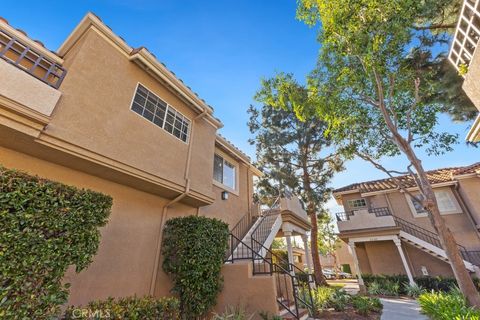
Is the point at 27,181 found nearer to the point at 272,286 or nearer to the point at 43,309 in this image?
the point at 43,309

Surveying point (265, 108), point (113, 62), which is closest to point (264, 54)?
point (113, 62)

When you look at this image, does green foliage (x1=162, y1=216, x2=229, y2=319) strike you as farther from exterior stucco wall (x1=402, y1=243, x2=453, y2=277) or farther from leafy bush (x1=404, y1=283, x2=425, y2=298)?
exterior stucco wall (x1=402, y1=243, x2=453, y2=277)

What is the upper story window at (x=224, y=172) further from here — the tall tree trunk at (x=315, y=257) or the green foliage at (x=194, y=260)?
the tall tree trunk at (x=315, y=257)

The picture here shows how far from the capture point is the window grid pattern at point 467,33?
388 centimetres

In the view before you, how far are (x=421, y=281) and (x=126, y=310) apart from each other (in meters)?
16.7

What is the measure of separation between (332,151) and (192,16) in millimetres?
12889

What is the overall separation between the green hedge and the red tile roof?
5.90 m

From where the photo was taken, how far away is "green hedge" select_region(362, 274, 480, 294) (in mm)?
11961

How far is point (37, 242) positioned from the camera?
319cm

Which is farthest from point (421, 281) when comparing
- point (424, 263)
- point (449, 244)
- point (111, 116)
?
point (111, 116)

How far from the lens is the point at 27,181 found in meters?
3.34

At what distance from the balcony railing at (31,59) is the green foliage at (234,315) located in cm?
652

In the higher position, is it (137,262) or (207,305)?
(137,262)

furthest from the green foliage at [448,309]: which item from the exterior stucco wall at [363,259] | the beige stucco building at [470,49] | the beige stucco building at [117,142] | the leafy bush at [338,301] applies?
the exterior stucco wall at [363,259]
